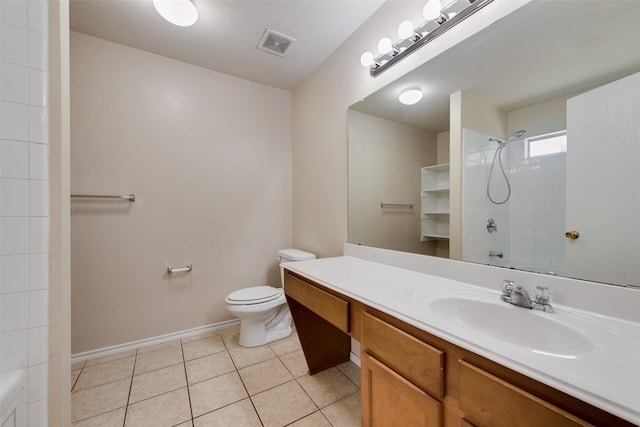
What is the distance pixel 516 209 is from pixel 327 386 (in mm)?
1460

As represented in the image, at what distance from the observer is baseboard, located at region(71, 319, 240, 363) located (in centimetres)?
181

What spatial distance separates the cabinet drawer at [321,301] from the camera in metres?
1.09

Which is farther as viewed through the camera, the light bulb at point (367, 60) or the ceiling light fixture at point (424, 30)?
the light bulb at point (367, 60)

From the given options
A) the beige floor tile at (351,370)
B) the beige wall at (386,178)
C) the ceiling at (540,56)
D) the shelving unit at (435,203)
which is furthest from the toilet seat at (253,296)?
the ceiling at (540,56)

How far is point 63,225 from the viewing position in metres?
0.90

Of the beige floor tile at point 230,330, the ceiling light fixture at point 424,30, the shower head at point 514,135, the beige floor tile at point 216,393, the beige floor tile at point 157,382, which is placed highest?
the ceiling light fixture at point 424,30

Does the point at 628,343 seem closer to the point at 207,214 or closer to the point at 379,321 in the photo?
the point at 379,321

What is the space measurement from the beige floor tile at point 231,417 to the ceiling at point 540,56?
6.00ft

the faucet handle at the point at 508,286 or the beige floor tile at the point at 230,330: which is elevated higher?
the faucet handle at the point at 508,286

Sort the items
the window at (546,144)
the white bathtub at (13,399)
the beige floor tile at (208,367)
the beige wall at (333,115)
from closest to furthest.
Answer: the white bathtub at (13,399), the window at (546,144), the beige wall at (333,115), the beige floor tile at (208,367)

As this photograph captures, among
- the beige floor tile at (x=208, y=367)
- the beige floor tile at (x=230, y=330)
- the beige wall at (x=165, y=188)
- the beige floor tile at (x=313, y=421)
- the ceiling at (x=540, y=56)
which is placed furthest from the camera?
the beige floor tile at (x=230, y=330)

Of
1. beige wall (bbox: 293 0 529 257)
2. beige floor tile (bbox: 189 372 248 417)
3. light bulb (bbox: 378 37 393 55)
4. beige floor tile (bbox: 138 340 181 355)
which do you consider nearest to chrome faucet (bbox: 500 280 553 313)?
beige wall (bbox: 293 0 529 257)

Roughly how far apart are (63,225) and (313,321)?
1.37 metres

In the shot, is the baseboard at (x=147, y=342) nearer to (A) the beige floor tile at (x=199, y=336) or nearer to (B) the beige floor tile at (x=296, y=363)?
(A) the beige floor tile at (x=199, y=336)
